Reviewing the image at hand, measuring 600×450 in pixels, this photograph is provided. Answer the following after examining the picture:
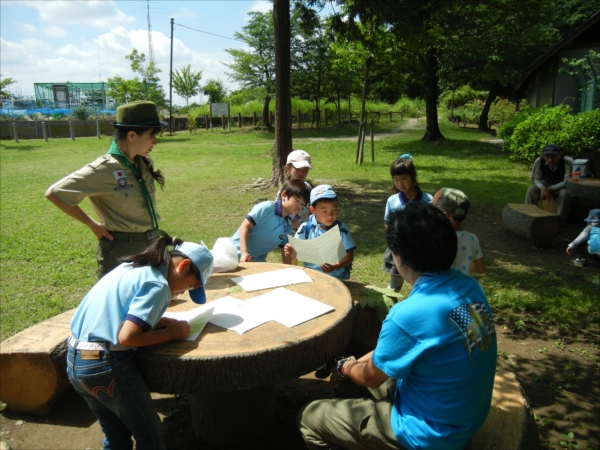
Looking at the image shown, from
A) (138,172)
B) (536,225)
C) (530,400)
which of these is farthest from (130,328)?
(536,225)

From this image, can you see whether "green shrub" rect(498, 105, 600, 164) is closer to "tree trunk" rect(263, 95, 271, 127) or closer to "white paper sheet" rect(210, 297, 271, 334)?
"white paper sheet" rect(210, 297, 271, 334)

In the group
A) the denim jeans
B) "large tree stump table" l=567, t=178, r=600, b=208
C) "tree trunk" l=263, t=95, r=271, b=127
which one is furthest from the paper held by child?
"tree trunk" l=263, t=95, r=271, b=127

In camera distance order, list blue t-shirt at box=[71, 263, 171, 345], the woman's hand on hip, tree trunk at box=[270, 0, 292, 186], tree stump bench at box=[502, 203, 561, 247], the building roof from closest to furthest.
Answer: blue t-shirt at box=[71, 263, 171, 345], the woman's hand on hip, tree stump bench at box=[502, 203, 561, 247], tree trunk at box=[270, 0, 292, 186], the building roof

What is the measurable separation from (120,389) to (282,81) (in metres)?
8.50

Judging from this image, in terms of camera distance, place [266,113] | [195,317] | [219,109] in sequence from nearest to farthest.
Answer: [195,317] → [266,113] → [219,109]

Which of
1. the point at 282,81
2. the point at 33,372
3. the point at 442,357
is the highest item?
the point at 282,81

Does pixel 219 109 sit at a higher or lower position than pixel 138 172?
higher

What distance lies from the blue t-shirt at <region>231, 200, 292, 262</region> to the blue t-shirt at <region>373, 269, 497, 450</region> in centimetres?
209

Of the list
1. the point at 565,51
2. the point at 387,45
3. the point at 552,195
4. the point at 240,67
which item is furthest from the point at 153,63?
the point at 552,195

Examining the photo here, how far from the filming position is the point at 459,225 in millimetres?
3365

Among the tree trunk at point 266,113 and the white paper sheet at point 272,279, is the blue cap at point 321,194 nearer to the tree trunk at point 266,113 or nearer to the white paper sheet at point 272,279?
the white paper sheet at point 272,279

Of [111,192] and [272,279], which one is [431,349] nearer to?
[272,279]

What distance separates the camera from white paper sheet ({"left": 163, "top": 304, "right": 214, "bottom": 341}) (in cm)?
233

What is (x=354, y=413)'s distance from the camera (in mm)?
2193
